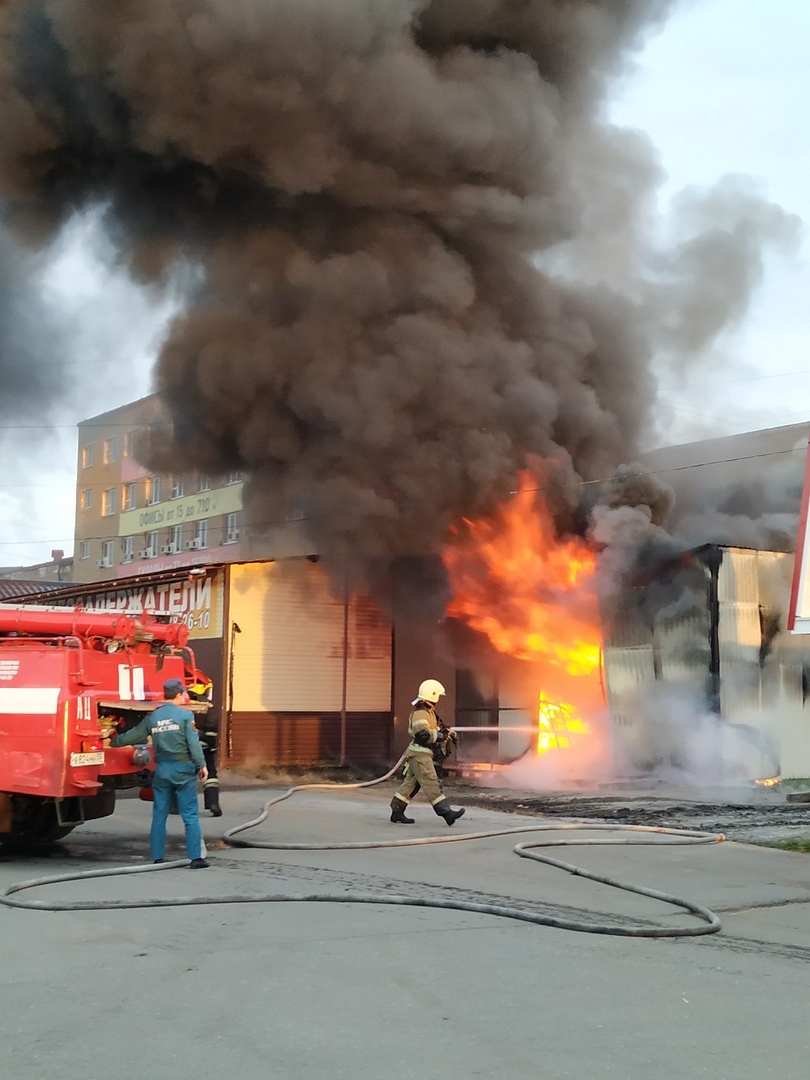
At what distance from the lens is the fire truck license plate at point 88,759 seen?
27.5 feet

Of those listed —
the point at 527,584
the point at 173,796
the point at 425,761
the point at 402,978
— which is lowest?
the point at 402,978

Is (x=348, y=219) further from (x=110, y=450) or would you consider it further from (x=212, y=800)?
(x=110, y=450)

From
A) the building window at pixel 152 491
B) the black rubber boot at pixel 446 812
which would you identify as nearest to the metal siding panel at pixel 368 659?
the black rubber boot at pixel 446 812

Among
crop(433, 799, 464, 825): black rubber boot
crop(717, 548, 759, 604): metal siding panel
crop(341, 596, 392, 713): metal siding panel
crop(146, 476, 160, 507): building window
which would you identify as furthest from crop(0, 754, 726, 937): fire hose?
crop(146, 476, 160, 507): building window

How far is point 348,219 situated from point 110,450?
107ft

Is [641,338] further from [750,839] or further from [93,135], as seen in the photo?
[750,839]

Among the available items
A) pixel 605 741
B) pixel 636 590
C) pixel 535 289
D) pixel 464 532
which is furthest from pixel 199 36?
pixel 605 741

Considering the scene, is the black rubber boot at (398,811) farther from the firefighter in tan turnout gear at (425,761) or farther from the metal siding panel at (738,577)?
the metal siding panel at (738,577)

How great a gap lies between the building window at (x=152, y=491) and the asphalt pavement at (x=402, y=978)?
37.1 metres

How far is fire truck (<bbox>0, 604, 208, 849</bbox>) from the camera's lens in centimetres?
844

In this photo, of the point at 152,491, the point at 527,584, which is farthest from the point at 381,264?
the point at 152,491

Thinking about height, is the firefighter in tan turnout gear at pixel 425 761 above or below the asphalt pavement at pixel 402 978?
above

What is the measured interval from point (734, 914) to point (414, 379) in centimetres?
1203

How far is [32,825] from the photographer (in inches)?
363
